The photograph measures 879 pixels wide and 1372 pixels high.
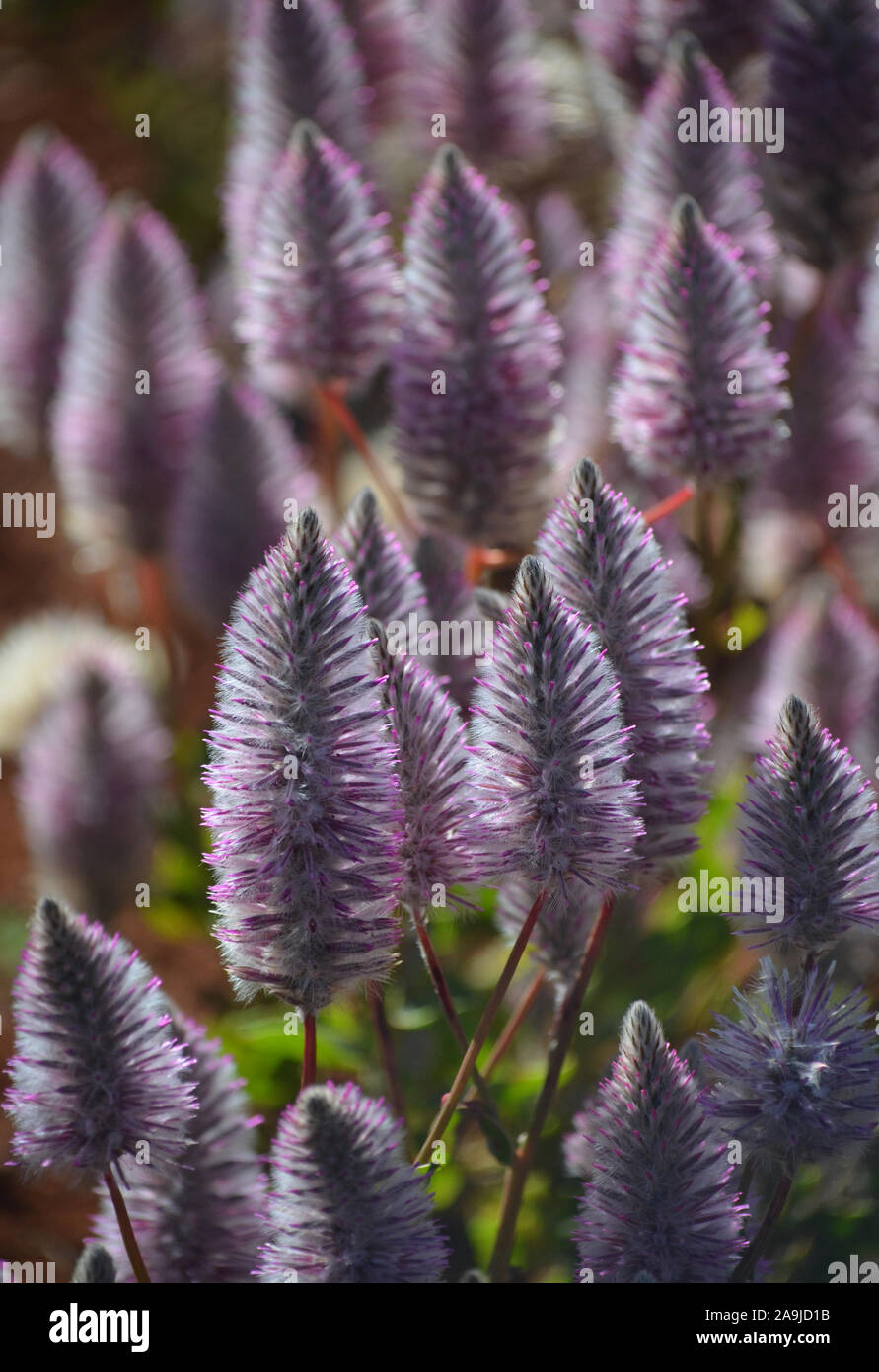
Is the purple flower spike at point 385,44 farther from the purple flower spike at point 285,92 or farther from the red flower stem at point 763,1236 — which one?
the red flower stem at point 763,1236

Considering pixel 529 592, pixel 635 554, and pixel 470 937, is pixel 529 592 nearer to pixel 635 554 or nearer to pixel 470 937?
pixel 635 554

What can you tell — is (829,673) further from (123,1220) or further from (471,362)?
(123,1220)

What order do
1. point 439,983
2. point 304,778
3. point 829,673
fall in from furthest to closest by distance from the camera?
point 829,673
point 439,983
point 304,778

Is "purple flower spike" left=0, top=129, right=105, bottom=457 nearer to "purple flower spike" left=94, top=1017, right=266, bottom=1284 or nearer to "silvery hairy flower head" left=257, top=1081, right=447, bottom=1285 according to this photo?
"purple flower spike" left=94, top=1017, right=266, bottom=1284

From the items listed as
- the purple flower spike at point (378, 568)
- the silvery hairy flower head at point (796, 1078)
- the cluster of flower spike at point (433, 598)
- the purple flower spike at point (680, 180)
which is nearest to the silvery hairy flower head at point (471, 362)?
the cluster of flower spike at point (433, 598)

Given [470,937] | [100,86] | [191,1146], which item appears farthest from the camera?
[100,86]

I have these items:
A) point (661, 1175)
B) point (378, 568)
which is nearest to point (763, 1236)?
point (661, 1175)

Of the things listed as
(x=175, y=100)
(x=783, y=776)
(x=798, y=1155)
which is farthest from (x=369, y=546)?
(x=175, y=100)
